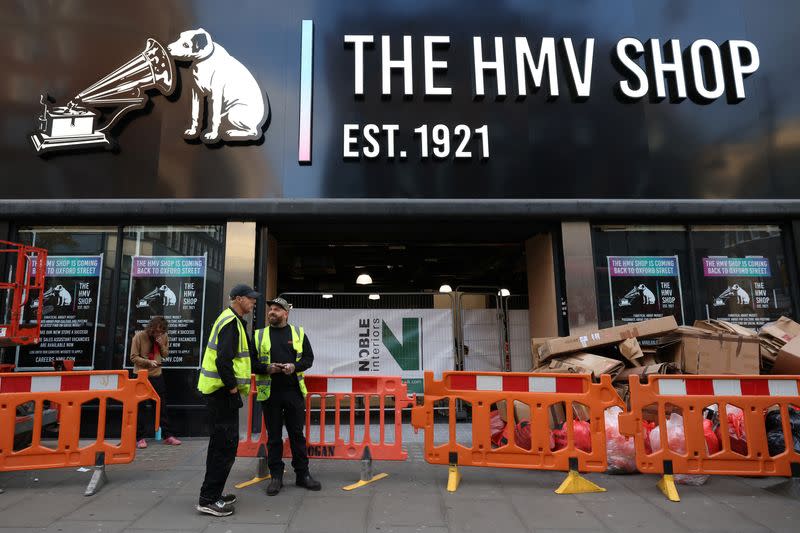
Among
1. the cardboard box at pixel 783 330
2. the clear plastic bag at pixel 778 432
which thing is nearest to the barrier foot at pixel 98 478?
the clear plastic bag at pixel 778 432

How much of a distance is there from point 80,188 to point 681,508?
925 cm

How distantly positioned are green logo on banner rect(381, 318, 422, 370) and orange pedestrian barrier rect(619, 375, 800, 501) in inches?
172

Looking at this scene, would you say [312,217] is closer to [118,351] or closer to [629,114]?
[118,351]

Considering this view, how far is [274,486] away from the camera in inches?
188

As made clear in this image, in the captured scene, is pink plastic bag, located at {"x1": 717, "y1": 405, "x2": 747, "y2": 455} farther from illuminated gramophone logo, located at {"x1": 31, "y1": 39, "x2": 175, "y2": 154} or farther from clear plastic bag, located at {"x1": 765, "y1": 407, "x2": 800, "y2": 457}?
illuminated gramophone logo, located at {"x1": 31, "y1": 39, "x2": 175, "y2": 154}

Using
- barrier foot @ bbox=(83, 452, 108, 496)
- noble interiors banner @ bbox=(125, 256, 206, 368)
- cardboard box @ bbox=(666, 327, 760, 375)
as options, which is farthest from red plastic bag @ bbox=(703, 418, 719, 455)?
noble interiors banner @ bbox=(125, 256, 206, 368)

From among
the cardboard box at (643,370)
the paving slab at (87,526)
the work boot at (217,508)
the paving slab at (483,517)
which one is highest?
the cardboard box at (643,370)

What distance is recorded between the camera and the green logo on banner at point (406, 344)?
28.8 feet

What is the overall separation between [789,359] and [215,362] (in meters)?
6.83

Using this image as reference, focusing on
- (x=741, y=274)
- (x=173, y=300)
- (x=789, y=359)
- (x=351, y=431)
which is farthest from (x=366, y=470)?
(x=741, y=274)

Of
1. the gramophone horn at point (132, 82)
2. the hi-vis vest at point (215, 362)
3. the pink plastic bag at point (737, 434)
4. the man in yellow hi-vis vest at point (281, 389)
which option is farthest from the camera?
the gramophone horn at point (132, 82)

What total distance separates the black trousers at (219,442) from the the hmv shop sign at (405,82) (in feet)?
15.6

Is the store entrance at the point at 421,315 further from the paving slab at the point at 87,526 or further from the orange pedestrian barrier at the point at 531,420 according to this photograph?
the paving slab at the point at 87,526

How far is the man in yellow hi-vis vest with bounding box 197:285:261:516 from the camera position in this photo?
4309mm
